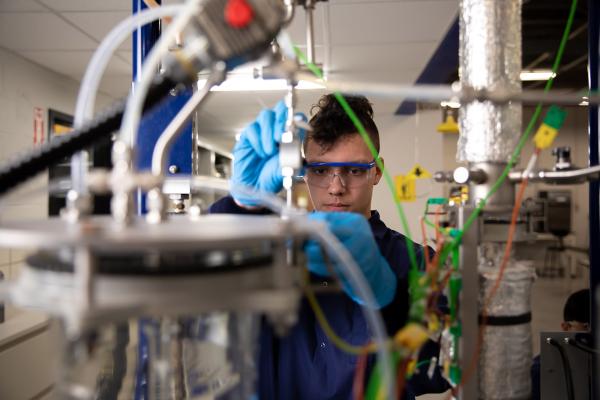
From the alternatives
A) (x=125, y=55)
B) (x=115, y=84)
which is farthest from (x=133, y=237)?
(x=115, y=84)

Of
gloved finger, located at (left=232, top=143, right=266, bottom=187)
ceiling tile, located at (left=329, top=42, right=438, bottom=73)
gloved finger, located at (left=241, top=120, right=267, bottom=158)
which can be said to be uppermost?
ceiling tile, located at (left=329, top=42, right=438, bottom=73)

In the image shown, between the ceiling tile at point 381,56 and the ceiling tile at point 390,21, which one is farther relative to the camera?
the ceiling tile at point 381,56

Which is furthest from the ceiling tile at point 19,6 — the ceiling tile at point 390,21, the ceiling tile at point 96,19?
the ceiling tile at point 390,21

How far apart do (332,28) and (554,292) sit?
16.8 feet

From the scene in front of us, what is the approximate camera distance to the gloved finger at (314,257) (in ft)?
2.27

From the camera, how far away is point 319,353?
4.08ft

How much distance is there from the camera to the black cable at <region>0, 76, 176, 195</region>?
51cm

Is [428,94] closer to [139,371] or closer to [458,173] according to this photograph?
[458,173]

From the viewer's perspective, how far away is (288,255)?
549mm

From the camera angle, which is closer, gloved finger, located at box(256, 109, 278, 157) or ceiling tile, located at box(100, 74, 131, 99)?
gloved finger, located at box(256, 109, 278, 157)

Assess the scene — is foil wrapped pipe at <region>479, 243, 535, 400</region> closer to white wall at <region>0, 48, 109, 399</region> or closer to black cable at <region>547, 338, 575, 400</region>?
black cable at <region>547, 338, 575, 400</region>

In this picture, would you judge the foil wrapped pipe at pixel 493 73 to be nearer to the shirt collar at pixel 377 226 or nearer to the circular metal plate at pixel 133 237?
the circular metal plate at pixel 133 237

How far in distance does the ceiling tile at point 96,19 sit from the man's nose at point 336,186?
2067 millimetres

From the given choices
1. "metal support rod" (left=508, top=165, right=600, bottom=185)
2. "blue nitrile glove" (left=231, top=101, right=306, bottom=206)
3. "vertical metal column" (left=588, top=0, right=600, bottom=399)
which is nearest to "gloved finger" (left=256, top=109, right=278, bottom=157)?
"blue nitrile glove" (left=231, top=101, right=306, bottom=206)
